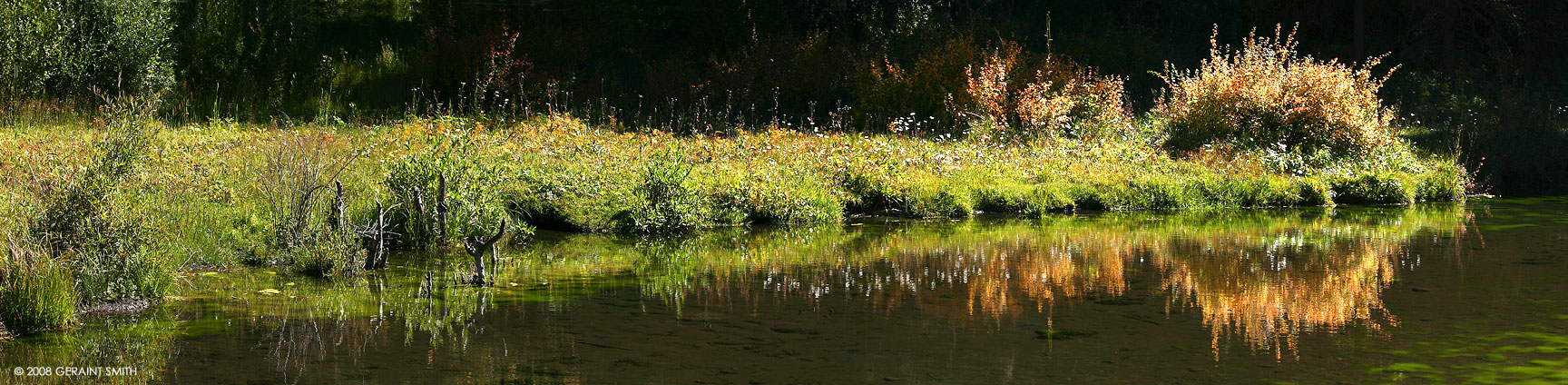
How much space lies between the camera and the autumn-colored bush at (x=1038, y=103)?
18.9 metres

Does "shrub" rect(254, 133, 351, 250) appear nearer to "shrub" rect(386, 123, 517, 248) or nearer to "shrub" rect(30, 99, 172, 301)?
"shrub" rect(386, 123, 517, 248)

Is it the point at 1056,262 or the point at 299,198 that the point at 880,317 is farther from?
the point at 299,198

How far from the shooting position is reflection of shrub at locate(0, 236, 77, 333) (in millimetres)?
7391

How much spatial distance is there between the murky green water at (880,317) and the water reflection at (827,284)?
1.3 inches

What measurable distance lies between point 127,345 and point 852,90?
1569 centimetres

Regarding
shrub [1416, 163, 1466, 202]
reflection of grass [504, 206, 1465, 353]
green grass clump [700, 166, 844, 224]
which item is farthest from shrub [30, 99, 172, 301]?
shrub [1416, 163, 1466, 202]

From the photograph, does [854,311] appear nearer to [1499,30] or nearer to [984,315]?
[984,315]

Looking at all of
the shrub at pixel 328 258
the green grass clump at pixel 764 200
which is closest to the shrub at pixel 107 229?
the shrub at pixel 328 258

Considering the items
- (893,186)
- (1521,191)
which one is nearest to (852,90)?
(893,186)

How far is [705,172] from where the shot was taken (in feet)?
47.2

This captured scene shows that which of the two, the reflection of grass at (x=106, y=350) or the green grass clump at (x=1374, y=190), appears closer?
the reflection of grass at (x=106, y=350)

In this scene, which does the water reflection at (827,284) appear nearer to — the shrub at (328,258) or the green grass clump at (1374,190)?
the shrub at (328,258)

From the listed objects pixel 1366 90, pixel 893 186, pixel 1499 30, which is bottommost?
pixel 893 186

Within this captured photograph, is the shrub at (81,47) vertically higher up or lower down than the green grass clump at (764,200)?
higher up
